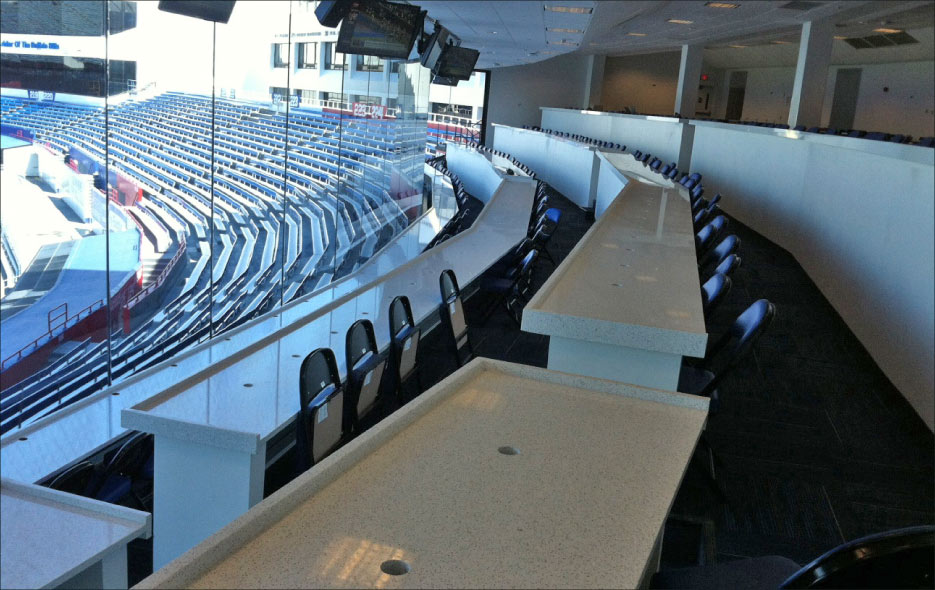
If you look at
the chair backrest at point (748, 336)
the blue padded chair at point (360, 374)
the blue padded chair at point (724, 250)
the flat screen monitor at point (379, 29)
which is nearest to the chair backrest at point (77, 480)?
the blue padded chair at point (360, 374)

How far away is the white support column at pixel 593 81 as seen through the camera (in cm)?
2902

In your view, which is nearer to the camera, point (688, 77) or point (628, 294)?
point (628, 294)

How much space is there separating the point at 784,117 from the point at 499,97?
9.70 meters

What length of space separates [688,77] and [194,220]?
2009cm

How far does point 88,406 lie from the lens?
461cm

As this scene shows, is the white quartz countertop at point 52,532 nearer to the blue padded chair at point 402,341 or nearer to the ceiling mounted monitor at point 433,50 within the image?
the blue padded chair at point 402,341

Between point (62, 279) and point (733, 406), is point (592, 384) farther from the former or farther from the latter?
point (62, 279)

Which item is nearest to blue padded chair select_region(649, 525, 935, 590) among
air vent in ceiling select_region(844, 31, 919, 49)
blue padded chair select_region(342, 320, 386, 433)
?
blue padded chair select_region(342, 320, 386, 433)

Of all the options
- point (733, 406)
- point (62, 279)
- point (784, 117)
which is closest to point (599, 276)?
point (733, 406)

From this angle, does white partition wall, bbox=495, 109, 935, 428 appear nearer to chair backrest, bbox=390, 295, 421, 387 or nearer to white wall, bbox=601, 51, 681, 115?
chair backrest, bbox=390, 295, 421, 387

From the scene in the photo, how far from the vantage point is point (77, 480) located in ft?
11.4

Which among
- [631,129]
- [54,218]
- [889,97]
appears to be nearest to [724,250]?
[54,218]

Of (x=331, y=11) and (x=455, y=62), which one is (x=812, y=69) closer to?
(x=455, y=62)

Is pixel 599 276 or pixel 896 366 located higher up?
pixel 599 276
